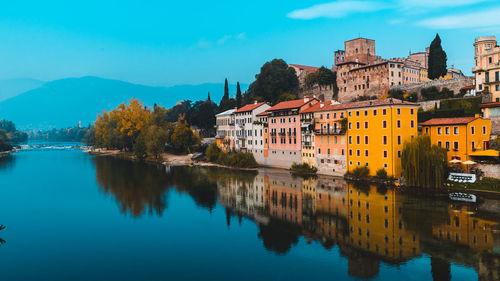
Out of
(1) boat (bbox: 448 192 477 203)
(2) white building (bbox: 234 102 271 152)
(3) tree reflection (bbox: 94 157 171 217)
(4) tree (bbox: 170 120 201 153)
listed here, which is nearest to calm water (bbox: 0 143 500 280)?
(3) tree reflection (bbox: 94 157 171 217)

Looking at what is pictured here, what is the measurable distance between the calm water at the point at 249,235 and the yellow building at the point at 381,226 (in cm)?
7

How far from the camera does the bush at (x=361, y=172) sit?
35688 mm

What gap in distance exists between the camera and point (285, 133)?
4600 cm

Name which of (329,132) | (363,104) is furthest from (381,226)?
(329,132)

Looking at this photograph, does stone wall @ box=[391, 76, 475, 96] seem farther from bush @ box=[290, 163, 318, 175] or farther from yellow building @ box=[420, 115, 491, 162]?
bush @ box=[290, 163, 318, 175]

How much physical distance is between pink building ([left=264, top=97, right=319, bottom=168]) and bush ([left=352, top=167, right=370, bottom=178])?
29.2 ft

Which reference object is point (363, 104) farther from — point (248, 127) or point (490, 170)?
point (248, 127)

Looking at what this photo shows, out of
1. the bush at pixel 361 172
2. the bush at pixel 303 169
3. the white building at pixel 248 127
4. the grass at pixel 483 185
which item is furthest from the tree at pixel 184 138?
the grass at pixel 483 185

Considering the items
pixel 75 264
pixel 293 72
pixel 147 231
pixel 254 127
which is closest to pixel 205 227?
pixel 147 231

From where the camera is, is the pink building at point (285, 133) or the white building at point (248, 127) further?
the white building at point (248, 127)

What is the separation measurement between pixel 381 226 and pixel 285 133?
2502cm

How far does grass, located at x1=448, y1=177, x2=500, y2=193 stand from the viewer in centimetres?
2853

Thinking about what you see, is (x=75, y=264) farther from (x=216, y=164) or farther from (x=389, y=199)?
(x=216, y=164)

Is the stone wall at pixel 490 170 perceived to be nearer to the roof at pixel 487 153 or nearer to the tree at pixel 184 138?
the roof at pixel 487 153
